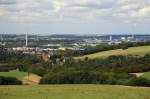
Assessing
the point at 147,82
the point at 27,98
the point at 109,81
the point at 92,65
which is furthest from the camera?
the point at 92,65

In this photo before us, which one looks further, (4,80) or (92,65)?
(92,65)

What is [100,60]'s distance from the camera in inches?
4082

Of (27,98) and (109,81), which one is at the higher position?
(27,98)

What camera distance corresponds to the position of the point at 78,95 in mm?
24000

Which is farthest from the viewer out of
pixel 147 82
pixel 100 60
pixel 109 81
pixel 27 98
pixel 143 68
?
pixel 100 60

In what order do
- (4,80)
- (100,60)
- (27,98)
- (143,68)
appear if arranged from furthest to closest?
(100,60), (143,68), (4,80), (27,98)

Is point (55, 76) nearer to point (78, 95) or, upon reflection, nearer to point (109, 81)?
point (109, 81)

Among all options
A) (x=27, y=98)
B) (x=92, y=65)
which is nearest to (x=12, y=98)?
(x=27, y=98)

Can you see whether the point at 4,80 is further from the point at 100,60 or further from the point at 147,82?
the point at 100,60

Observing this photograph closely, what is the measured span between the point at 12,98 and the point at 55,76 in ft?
105

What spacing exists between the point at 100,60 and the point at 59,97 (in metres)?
80.8

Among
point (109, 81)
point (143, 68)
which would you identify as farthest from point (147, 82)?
point (143, 68)

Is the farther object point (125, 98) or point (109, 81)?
point (109, 81)

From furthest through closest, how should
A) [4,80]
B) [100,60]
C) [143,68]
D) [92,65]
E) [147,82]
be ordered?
1. [100,60]
2. [92,65]
3. [143,68]
4. [4,80]
5. [147,82]
